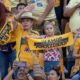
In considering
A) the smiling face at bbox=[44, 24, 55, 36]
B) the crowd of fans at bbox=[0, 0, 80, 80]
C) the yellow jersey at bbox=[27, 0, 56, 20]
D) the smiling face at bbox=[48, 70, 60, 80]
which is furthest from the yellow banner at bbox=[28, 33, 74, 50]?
the yellow jersey at bbox=[27, 0, 56, 20]

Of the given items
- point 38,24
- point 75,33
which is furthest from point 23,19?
point 75,33

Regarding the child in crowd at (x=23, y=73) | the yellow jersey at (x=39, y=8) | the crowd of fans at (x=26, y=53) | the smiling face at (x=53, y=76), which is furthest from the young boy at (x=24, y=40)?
the yellow jersey at (x=39, y=8)

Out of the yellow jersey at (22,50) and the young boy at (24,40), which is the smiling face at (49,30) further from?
the yellow jersey at (22,50)

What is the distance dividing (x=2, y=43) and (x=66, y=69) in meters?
1.58

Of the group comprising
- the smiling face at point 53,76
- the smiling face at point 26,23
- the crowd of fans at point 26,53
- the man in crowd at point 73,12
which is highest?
the man in crowd at point 73,12

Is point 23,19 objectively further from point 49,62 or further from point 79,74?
point 79,74

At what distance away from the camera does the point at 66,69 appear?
7160 millimetres

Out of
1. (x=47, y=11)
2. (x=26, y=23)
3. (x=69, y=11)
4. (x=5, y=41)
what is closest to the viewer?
(x=5, y=41)

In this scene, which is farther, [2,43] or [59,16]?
[59,16]

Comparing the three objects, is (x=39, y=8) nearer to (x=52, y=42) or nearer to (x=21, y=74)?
(x=52, y=42)

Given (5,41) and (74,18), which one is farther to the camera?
(74,18)

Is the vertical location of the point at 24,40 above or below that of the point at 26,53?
above

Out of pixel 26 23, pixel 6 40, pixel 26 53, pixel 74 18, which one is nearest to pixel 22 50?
pixel 26 53

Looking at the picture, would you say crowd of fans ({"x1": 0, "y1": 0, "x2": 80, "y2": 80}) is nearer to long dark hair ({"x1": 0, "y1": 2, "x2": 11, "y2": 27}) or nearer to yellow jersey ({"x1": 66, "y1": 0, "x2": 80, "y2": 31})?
long dark hair ({"x1": 0, "y1": 2, "x2": 11, "y2": 27})
